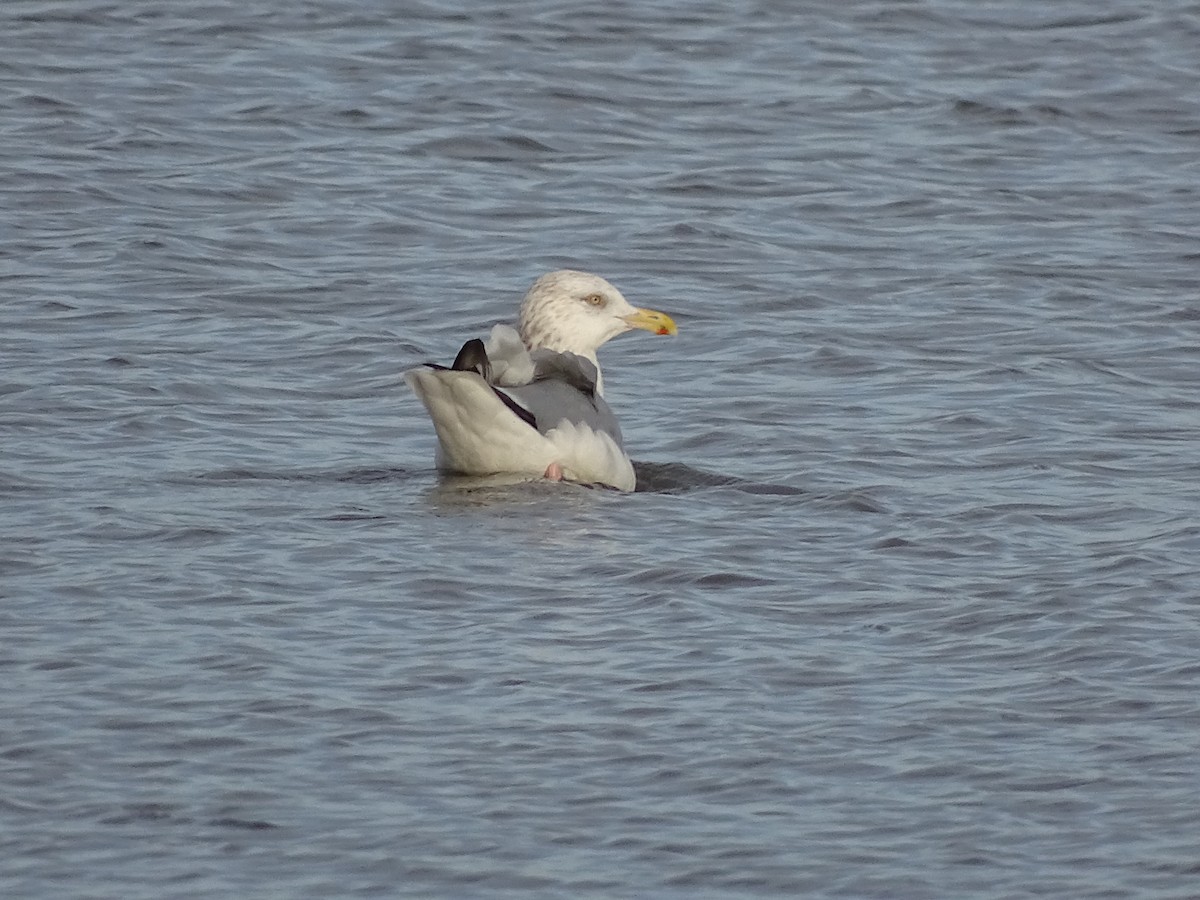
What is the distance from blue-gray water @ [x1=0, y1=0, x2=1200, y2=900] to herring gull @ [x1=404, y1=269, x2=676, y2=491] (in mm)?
189

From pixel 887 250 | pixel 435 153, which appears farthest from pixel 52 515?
pixel 435 153

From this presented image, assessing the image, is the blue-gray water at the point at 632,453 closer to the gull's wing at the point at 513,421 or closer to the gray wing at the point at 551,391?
the gull's wing at the point at 513,421

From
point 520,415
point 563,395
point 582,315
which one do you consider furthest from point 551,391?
point 582,315

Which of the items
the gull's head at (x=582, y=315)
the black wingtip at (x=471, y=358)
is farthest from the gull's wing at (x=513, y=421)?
the gull's head at (x=582, y=315)

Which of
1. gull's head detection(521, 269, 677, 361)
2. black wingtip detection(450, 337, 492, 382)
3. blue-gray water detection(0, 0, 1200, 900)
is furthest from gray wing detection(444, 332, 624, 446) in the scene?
gull's head detection(521, 269, 677, 361)

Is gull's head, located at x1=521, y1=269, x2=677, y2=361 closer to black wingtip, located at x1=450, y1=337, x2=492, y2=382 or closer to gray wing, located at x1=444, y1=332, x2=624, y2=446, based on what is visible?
gray wing, located at x1=444, y1=332, x2=624, y2=446

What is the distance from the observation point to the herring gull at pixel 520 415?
10.7 m

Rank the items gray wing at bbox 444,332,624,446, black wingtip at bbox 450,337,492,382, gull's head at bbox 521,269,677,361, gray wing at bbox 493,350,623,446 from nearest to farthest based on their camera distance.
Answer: black wingtip at bbox 450,337,492,382
gray wing at bbox 444,332,624,446
gray wing at bbox 493,350,623,446
gull's head at bbox 521,269,677,361

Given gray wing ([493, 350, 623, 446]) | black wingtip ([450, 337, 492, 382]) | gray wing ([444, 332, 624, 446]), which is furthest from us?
gray wing ([493, 350, 623, 446])

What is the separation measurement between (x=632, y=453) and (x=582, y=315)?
0.80m

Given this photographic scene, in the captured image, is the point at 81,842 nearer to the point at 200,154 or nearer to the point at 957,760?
the point at 957,760

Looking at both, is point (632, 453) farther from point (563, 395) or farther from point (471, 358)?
point (471, 358)

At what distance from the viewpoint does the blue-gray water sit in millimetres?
6852

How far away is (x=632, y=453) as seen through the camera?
12000mm
